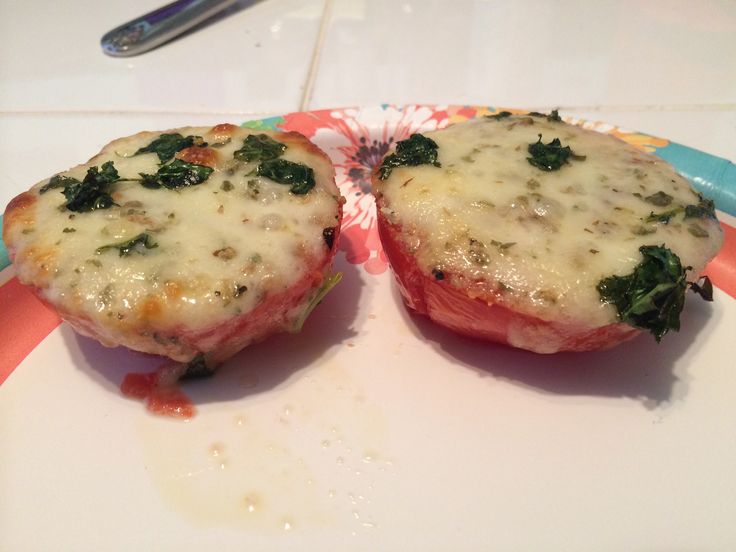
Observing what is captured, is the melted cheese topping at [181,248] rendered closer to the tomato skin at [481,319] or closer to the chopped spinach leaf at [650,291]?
the tomato skin at [481,319]

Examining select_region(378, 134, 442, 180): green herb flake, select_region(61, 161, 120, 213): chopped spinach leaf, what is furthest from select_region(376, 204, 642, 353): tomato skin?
select_region(61, 161, 120, 213): chopped spinach leaf

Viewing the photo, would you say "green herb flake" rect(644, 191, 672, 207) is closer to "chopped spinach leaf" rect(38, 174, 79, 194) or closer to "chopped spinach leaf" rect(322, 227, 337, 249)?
"chopped spinach leaf" rect(322, 227, 337, 249)

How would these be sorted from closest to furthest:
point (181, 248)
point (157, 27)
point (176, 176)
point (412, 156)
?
point (181, 248) → point (176, 176) → point (412, 156) → point (157, 27)

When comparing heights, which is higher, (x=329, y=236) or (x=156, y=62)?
(x=329, y=236)

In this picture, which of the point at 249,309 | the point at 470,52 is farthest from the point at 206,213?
the point at 470,52

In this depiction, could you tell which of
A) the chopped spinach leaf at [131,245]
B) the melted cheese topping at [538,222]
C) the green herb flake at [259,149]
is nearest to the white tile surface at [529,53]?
the green herb flake at [259,149]

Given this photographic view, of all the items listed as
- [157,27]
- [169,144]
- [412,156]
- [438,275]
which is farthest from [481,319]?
[157,27]

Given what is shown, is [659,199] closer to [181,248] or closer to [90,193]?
[181,248]

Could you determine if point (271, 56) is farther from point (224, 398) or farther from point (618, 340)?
point (618, 340)
